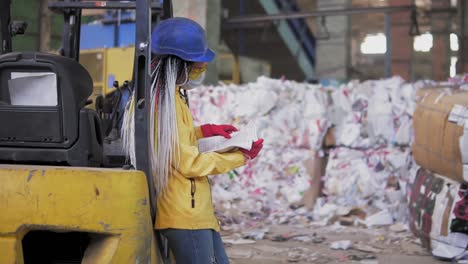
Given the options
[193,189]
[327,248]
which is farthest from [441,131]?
[193,189]

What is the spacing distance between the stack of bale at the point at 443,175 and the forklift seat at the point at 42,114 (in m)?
3.79

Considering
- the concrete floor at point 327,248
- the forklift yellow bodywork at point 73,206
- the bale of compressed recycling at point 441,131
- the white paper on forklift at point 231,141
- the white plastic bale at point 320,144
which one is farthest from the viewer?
the white plastic bale at point 320,144

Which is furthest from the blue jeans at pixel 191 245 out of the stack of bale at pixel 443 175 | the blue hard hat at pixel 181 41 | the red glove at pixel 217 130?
the stack of bale at pixel 443 175

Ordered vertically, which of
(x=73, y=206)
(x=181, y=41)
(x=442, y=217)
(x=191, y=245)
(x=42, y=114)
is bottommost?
(x=442, y=217)

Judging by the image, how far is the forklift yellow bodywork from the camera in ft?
9.20

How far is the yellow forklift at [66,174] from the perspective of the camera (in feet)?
9.22

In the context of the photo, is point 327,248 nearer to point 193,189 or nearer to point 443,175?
point 443,175

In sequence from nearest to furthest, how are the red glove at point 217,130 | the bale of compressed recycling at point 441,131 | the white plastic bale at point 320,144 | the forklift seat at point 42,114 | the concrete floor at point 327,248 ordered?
the forklift seat at point 42,114 < the red glove at point 217,130 < the bale of compressed recycling at point 441,131 < the concrete floor at point 327,248 < the white plastic bale at point 320,144

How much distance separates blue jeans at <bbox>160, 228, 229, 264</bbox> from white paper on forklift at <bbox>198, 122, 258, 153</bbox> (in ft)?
1.32

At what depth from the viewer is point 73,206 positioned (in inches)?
110

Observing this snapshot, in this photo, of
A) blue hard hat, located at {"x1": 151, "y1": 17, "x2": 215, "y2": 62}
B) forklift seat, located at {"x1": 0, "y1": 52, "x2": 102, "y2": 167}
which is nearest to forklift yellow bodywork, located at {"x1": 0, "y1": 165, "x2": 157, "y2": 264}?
forklift seat, located at {"x1": 0, "y1": 52, "x2": 102, "y2": 167}

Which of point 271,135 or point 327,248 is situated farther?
point 271,135

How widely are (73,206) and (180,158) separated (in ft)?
1.73

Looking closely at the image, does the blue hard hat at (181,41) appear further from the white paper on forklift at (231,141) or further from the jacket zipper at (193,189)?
the jacket zipper at (193,189)
